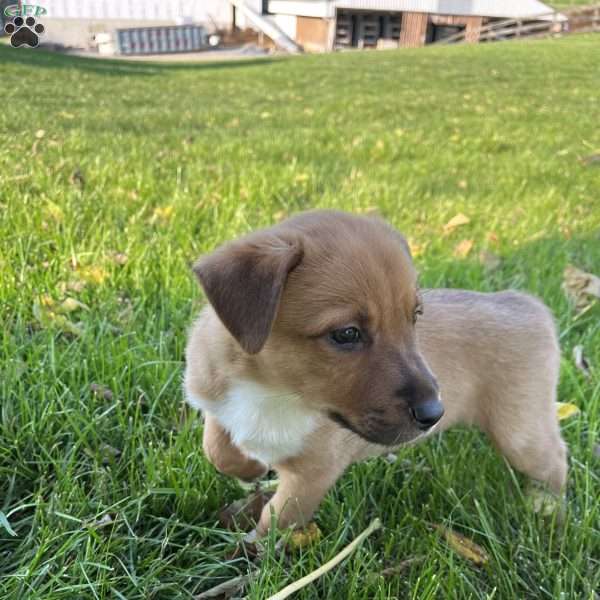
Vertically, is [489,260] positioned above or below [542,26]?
above

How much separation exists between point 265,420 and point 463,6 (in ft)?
103

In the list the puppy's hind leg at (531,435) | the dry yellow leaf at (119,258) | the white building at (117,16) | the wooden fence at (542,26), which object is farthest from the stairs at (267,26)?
the puppy's hind leg at (531,435)

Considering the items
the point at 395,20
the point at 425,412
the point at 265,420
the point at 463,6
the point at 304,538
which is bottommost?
the point at 395,20

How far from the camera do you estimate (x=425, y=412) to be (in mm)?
1835

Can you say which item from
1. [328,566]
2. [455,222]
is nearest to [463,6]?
[455,222]

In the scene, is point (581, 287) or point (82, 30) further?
point (82, 30)

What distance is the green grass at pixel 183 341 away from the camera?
1.98m

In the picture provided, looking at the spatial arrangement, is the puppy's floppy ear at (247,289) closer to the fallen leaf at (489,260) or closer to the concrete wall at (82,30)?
the fallen leaf at (489,260)

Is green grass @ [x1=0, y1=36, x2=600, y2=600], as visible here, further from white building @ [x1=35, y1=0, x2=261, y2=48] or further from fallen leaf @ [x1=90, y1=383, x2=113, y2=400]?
white building @ [x1=35, y1=0, x2=261, y2=48]

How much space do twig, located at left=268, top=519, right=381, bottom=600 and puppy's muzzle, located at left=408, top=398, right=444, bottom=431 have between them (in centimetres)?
44

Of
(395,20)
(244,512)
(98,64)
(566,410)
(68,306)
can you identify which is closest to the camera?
(244,512)

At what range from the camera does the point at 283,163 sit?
621cm

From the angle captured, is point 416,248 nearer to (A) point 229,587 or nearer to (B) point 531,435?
(B) point 531,435

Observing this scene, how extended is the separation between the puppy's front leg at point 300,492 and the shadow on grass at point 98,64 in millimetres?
10356
